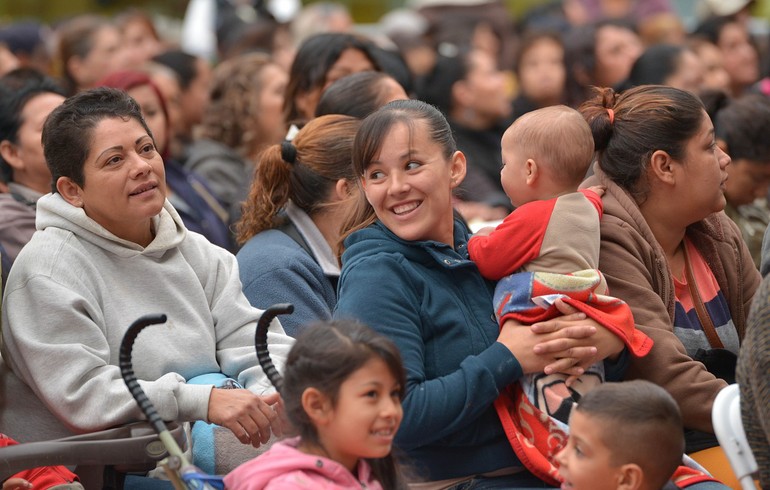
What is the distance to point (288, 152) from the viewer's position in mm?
3625

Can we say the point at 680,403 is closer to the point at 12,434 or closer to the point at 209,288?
the point at 209,288

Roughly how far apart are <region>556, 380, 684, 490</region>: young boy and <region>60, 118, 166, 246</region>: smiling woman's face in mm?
1311

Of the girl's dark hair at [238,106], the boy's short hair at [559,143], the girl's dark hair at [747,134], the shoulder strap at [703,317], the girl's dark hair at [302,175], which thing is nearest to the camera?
Result: the boy's short hair at [559,143]

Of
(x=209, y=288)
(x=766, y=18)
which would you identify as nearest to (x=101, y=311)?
(x=209, y=288)

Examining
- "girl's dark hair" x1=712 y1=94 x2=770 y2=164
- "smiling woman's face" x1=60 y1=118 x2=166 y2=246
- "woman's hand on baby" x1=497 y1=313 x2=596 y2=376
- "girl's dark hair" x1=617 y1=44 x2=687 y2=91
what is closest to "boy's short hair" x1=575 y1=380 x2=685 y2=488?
"woman's hand on baby" x1=497 y1=313 x2=596 y2=376

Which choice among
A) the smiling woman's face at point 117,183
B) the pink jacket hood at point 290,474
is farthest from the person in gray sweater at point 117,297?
the pink jacket hood at point 290,474

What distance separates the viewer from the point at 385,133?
286 cm

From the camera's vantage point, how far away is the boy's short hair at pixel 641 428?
2443mm

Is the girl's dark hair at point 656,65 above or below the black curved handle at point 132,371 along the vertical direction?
below

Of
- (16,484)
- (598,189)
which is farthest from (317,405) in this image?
(598,189)

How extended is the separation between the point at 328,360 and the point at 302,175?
1.31 m

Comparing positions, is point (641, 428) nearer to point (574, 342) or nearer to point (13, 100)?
point (574, 342)

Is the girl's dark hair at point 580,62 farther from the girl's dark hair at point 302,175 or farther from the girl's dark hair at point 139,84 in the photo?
the girl's dark hair at point 302,175

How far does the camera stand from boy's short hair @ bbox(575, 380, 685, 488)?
2.44m
